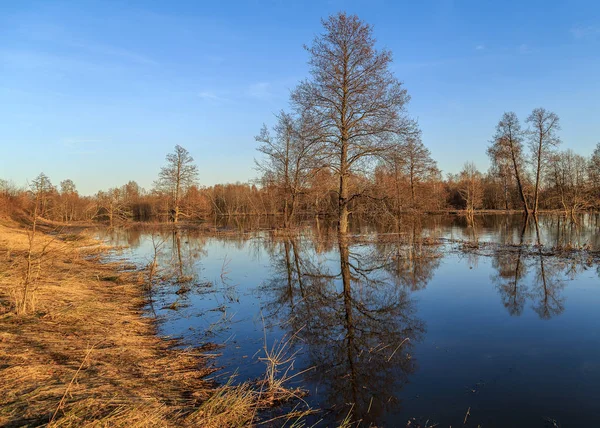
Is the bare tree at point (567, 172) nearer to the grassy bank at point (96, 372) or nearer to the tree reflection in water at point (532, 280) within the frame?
the tree reflection in water at point (532, 280)

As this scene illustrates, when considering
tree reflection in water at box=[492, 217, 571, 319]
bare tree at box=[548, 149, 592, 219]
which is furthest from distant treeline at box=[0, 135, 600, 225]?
tree reflection in water at box=[492, 217, 571, 319]

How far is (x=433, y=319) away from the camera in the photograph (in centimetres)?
702

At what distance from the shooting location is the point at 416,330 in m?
6.46

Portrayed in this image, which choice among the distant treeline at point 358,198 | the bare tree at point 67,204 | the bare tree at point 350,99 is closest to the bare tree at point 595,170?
the distant treeline at point 358,198

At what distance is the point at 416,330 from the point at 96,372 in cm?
504

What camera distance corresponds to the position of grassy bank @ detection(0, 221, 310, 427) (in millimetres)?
3398

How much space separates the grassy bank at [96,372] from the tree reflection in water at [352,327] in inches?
42.4

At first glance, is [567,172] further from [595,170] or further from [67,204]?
[67,204]

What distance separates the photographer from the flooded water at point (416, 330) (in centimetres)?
415

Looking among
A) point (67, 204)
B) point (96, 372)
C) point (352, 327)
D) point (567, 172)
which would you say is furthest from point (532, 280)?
point (567, 172)

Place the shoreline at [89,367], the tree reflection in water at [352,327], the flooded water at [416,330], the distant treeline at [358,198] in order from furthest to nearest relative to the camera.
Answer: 1. the distant treeline at [358,198]
2. the tree reflection in water at [352,327]
3. the flooded water at [416,330]
4. the shoreline at [89,367]

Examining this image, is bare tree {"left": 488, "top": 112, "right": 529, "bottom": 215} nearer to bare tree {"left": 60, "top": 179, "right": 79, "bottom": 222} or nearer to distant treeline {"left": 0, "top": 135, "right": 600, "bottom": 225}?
distant treeline {"left": 0, "top": 135, "right": 600, "bottom": 225}

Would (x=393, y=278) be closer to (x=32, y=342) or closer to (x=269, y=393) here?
(x=269, y=393)

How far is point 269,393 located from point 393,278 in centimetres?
700
